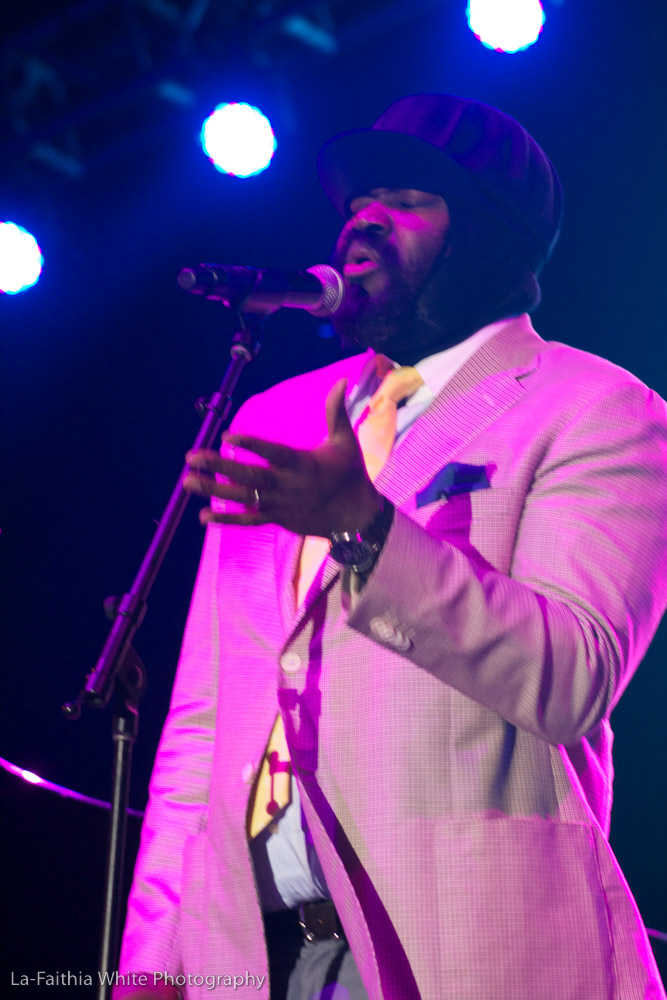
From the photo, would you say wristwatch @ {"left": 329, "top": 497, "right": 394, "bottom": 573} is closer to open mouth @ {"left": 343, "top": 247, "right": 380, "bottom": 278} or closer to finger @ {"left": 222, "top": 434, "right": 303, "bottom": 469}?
finger @ {"left": 222, "top": 434, "right": 303, "bottom": 469}

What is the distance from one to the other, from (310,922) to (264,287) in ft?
3.78

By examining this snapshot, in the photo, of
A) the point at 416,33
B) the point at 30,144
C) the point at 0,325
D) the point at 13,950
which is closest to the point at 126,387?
the point at 0,325

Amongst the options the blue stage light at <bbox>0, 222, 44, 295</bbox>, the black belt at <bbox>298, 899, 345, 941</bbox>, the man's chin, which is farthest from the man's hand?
the blue stage light at <bbox>0, 222, 44, 295</bbox>

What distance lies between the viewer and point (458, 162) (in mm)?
2244

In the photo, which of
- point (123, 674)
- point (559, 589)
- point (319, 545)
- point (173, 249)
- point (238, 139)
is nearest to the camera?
point (559, 589)

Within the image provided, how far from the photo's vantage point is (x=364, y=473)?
1201 mm

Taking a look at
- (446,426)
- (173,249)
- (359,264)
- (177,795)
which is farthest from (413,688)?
(173,249)

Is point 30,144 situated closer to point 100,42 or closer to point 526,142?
point 100,42

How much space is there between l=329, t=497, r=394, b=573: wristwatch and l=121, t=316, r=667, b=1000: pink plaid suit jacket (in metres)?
0.02

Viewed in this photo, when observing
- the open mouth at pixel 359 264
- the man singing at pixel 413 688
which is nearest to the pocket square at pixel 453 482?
the man singing at pixel 413 688

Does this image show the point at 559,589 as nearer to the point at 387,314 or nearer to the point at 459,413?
the point at 459,413

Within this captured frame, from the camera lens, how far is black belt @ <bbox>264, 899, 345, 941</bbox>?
1596mm

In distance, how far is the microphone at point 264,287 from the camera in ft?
5.76

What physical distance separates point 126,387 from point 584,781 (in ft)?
9.41
